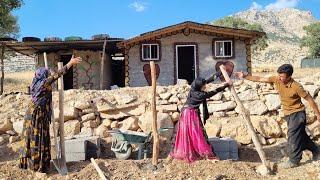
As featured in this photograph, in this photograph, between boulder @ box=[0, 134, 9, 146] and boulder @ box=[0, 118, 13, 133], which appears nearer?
boulder @ box=[0, 134, 9, 146]

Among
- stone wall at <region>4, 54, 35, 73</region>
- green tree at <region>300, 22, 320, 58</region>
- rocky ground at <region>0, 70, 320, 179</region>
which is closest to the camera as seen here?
rocky ground at <region>0, 70, 320, 179</region>

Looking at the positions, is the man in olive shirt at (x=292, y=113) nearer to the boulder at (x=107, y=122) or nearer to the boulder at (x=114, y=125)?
the boulder at (x=114, y=125)

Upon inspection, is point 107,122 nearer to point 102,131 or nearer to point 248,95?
point 102,131

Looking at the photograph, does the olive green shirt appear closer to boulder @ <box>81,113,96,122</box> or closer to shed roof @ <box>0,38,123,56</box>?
boulder @ <box>81,113,96,122</box>

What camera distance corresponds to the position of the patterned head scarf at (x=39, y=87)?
696 centimetres

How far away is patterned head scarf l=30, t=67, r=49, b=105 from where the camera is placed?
22.8 feet

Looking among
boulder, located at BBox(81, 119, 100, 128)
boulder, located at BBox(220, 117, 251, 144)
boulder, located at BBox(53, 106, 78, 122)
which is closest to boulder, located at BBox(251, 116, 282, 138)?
boulder, located at BBox(220, 117, 251, 144)

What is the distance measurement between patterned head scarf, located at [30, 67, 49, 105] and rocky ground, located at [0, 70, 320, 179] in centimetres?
123

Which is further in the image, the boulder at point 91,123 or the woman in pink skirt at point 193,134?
the boulder at point 91,123

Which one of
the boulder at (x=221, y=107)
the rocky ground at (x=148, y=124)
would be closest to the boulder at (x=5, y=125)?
the rocky ground at (x=148, y=124)

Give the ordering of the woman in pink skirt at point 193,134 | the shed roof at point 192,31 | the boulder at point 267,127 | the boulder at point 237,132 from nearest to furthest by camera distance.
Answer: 1. the woman in pink skirt at point 193,134
2. the boulder at point 237,132
3. the boulder at point 267,127
4. the shed roof at point 192,31

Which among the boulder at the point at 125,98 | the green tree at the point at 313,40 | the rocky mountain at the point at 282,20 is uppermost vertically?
the rocky mountain at the point at 282,20

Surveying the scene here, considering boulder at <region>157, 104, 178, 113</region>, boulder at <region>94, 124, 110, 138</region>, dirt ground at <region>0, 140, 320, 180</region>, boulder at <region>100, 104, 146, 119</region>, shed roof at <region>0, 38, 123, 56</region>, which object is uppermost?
shed roof at <region>0, 38, 123, 56</region>

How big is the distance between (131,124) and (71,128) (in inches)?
56.6
